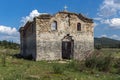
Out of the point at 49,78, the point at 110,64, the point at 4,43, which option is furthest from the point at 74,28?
the point at 4,43

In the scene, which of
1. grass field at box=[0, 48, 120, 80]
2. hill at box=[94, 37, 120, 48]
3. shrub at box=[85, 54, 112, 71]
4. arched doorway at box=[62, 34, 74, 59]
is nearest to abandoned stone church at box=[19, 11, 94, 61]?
arched doorway at box=[62, 34, 74, 59]

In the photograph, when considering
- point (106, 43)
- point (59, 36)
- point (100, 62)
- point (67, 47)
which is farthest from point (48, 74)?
point (106, 43)

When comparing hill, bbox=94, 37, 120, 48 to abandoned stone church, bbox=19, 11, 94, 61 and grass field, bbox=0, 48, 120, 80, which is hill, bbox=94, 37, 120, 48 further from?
grass field, bbox=0, 48, 120, 80

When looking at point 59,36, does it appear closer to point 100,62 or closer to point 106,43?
point 100,62

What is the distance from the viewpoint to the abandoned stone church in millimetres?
39094

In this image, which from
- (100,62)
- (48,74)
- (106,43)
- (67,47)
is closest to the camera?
(48,74)

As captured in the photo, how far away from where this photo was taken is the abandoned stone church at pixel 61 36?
3909cm

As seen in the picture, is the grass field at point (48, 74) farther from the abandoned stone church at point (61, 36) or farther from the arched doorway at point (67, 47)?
the arched doorway at point (67, 47)

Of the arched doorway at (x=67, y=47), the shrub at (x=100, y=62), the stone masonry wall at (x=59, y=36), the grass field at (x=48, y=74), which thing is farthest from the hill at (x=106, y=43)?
the grass field at (x=48, y=74)

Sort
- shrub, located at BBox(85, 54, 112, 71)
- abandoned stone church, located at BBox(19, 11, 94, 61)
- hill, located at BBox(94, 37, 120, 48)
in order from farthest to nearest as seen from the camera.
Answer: hill, located at BBox(94, 37, 120, 48) → abandoned stone church, located at BBox(19, 11, 94, 61) → shrub, located at BBox(85, 54, 112, 71)

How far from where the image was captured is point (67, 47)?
4184 cm

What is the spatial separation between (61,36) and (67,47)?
2.16 metres

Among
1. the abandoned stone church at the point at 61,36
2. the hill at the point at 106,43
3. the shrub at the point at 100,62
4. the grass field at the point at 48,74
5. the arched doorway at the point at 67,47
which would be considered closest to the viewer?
the grass field at the point at 48,74

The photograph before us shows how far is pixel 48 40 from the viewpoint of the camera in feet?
130
